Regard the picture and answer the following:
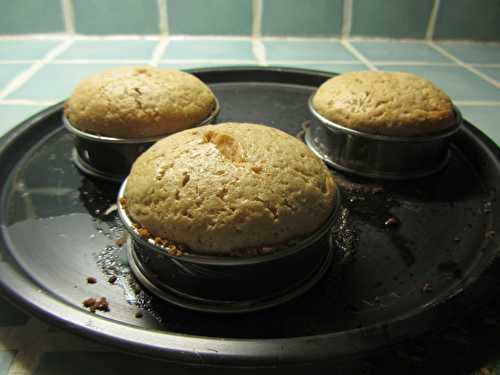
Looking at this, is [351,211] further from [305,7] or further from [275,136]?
[305,7]

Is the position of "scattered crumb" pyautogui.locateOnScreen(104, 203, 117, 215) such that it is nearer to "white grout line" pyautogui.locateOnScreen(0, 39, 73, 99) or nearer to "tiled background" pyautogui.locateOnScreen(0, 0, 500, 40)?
"white grout line" pyautogui.locateOnScreen(0, 39, 73, 99)

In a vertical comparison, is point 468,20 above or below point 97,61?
above

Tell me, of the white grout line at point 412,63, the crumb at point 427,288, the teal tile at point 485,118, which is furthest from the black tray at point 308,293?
the white grout line at point 412,63

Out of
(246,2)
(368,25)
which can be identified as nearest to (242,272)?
(246,2)

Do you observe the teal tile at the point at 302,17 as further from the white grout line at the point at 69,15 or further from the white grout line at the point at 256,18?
the white grout line at the point at 69,15

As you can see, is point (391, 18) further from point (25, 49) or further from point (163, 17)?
point (25, 49)

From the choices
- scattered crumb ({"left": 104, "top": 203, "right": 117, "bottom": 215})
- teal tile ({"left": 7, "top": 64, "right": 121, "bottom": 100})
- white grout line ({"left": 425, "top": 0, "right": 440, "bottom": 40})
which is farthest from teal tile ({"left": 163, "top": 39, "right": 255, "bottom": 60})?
scattered crumb ({"left": 104, "top": 203, "right": 117, "bottom": 215})

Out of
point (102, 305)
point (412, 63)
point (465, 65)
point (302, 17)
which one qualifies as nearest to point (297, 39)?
point (302, 17)
